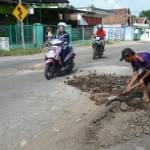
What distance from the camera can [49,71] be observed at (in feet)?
45.6

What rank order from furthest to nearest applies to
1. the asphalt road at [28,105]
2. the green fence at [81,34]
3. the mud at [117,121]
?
the green fence at [81,34], the asphalt road at [28,105], the mud at [117,121]

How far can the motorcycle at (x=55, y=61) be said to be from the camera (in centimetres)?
1391

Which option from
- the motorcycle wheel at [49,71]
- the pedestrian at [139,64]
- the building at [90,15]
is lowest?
the motorcycle wheel at [49,71]

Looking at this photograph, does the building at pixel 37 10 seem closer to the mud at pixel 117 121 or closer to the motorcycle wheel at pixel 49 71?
the motorcycle wheel at pixel 49 71

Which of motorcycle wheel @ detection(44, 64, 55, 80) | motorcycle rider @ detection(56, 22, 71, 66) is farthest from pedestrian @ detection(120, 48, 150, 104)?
motorcycle rider @ detection(56, 22, 71, 66)

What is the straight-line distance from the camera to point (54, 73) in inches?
566

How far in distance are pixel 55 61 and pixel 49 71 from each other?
55cm

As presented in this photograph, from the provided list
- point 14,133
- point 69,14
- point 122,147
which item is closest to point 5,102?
point 14,133

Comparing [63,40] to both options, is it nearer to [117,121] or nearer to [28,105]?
[28,105]

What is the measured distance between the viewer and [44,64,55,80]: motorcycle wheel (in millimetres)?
13695

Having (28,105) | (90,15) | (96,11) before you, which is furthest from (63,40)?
(96,11)

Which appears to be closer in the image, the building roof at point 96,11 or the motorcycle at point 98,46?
the motorcycle at point 98,46

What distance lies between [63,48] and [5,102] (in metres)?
5.03

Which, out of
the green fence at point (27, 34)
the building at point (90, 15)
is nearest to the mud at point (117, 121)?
the green fence at point (27, 34)
